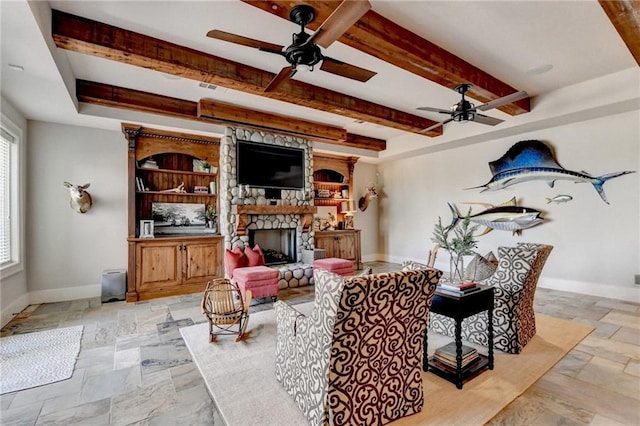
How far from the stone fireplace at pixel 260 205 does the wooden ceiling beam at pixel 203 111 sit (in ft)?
0.82

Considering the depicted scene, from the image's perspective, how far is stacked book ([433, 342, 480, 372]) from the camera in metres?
2.50

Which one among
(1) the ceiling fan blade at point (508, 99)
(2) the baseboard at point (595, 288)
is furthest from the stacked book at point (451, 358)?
(2) the baseboard at point (595, 288)

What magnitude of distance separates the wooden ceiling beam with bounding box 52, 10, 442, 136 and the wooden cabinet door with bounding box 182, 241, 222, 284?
114 inches

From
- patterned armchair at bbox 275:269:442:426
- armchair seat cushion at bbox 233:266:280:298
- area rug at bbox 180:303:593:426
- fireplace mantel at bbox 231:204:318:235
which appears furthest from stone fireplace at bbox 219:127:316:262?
patterned armchair at bbox 275:269:442:426

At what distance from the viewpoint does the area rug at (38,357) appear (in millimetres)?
2514

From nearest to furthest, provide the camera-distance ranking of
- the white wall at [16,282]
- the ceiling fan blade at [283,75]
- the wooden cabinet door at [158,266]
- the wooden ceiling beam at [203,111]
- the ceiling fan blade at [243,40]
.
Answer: the ceiling fan blade at [243,40], the ceiling fan blade at [283,75], the white wall at [16,282], the wooden ceiling beam at [203,111], the wooden cabinet door at [158,266]

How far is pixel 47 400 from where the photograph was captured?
2250 mm

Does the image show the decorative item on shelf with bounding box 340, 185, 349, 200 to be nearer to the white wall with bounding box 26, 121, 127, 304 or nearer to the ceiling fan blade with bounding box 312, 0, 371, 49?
the white wall with bounding box 26, 121, 127, 304

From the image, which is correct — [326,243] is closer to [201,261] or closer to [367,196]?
[367,196]

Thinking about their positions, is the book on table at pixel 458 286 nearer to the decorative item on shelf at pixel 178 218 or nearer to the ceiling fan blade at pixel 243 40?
the ceiling fan blade at pixel 243 40

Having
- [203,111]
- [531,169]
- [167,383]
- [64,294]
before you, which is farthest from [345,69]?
[64,294]

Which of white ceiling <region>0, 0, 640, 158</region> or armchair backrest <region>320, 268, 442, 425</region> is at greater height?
white ceiling <region>0, 0, 640, 158</region>

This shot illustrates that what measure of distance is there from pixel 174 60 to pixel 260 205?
3.04 meters

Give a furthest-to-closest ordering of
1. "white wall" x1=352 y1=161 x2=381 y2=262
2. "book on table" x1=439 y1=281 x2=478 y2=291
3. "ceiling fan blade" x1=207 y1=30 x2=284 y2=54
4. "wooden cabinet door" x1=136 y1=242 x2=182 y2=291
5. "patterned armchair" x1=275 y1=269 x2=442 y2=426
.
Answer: "white wall" x1=352 y1=161 x2=381 y2=262
"wooden cabinet door" x1=136 y1=242 x2=182 y2=291
"book on table" x1=439 y1=281 x2=478 y2=291
"ceiling fan blade" x1=207 y1=30 x2=284 y2=54
"patterned armchair" x1=275 y1=269 x2=442 y2=426
